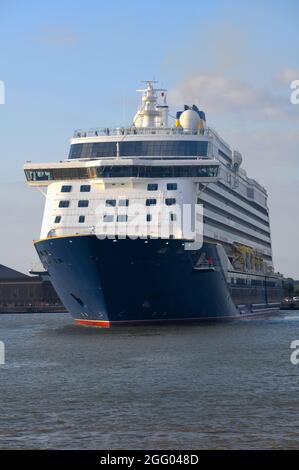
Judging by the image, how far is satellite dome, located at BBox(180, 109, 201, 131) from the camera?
230 ft

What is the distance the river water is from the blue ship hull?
5.12 meters

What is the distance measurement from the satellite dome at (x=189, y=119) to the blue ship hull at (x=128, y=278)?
44.6ft

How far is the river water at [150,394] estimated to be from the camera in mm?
22891

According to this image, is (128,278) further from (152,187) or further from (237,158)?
(237,158)

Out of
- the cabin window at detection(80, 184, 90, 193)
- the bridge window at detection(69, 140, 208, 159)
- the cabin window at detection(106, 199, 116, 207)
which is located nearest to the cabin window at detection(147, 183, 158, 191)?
the cabin window at detection(106, 199, 116, 207)

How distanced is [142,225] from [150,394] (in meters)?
28.6

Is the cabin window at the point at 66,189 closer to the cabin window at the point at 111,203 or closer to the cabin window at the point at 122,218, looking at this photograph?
the cabin window at the point at 111,203

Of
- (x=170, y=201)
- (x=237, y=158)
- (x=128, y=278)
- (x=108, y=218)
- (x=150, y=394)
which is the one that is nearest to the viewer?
(x=150, y=394)

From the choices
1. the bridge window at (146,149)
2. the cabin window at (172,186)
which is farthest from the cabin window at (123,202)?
the bridge window at (146,149)

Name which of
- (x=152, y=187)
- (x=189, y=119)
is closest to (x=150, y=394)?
(x=152, y=187)

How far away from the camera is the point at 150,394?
96.6 feet

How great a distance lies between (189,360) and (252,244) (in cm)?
4806

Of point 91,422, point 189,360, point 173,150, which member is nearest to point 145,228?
point 173,150
